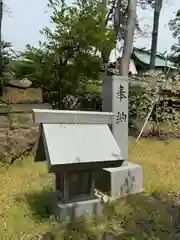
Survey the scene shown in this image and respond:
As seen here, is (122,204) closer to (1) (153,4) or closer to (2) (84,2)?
(2) (84,2)

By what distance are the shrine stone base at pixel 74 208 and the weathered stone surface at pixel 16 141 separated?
2.28 metres

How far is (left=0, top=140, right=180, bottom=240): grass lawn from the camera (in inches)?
124

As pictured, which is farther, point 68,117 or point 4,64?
point 4,64

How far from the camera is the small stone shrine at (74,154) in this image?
308 centimetres

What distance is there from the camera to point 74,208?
3293 mm

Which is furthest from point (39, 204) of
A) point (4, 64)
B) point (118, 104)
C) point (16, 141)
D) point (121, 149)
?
point (4, 64)

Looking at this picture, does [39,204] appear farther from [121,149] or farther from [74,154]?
[121,149]

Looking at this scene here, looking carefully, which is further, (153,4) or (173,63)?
(173,63)

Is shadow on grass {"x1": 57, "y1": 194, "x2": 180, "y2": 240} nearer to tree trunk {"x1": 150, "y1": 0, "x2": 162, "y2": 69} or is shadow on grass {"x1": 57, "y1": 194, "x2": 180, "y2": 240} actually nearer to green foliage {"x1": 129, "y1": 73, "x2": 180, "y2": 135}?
green foliage {"x1": 129, "y1": 73, "x2": 180, "y2": 135}

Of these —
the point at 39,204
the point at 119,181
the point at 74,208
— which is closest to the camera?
the point at 74,208

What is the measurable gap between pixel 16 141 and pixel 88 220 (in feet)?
9.06

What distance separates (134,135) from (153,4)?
8.29 m

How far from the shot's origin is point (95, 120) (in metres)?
3.56

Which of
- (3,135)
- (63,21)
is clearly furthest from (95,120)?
(63,21)
